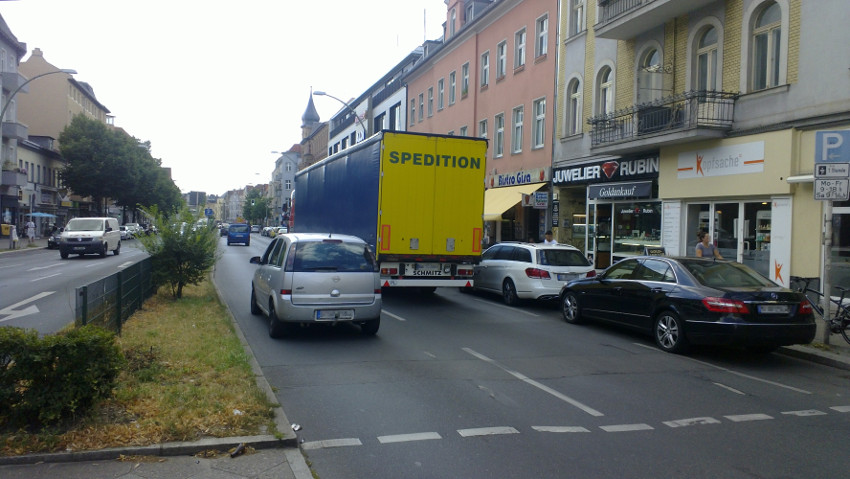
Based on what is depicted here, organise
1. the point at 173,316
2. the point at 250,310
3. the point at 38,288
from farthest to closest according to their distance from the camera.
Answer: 1. the point at 38,288
2. the point at 250,310
3. the point at 173,316

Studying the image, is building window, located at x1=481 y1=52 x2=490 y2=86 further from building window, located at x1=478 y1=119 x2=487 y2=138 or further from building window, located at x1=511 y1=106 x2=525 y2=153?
building window, located at x1=511 y1=106 x2=525 y2=153

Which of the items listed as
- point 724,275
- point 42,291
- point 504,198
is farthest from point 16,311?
point 504,198

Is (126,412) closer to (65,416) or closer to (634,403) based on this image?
(65,416)

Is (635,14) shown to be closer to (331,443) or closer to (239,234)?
(331,443)

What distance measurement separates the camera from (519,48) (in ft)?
88.6

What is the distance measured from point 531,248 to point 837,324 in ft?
21.0

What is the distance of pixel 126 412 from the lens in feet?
17.5

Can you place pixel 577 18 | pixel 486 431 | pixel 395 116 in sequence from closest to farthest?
pixel 486 431, pixel 577 18, pixel 395 116

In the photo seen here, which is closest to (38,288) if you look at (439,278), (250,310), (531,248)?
(250,310)

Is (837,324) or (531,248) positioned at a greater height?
(531,248)

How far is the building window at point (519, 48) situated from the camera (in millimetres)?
26733

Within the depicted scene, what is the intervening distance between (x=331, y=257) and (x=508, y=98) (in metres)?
19.7

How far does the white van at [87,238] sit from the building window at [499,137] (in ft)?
61.0

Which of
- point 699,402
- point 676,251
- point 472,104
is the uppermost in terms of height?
point 472,104
